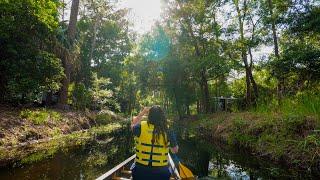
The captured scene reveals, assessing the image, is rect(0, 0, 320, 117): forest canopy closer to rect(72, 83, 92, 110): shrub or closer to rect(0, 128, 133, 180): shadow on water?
rect(72, 83, 92, 110): shrub

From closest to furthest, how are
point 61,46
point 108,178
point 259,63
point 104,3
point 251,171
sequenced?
point 108,178, point 251,171, point 61,46, point 259,63, point 104,3

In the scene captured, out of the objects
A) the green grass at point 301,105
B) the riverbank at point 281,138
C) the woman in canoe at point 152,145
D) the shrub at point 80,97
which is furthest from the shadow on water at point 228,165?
the shrub at point 80,97

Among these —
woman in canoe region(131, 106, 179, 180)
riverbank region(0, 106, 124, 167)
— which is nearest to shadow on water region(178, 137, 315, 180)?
woman in canoe region(131, 106, 179, 180)

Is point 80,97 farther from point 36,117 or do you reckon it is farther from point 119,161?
point 119,161

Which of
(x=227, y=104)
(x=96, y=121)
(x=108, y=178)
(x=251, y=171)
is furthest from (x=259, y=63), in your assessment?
(x=108, y=178)

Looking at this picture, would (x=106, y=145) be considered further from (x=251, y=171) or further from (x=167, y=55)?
(x=167, y=55)

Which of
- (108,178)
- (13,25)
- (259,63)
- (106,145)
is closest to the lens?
(108,178)

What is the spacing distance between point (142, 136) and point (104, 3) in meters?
39.4

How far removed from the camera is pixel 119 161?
44.3ft

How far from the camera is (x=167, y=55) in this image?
35.6 m

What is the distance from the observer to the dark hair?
17.6 ft

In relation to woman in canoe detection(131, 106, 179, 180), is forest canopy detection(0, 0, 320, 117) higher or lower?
higher

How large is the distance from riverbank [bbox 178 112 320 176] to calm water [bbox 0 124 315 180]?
0.39 meters

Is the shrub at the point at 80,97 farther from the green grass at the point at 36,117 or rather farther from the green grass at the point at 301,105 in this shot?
the green grass at the point at 301,105
